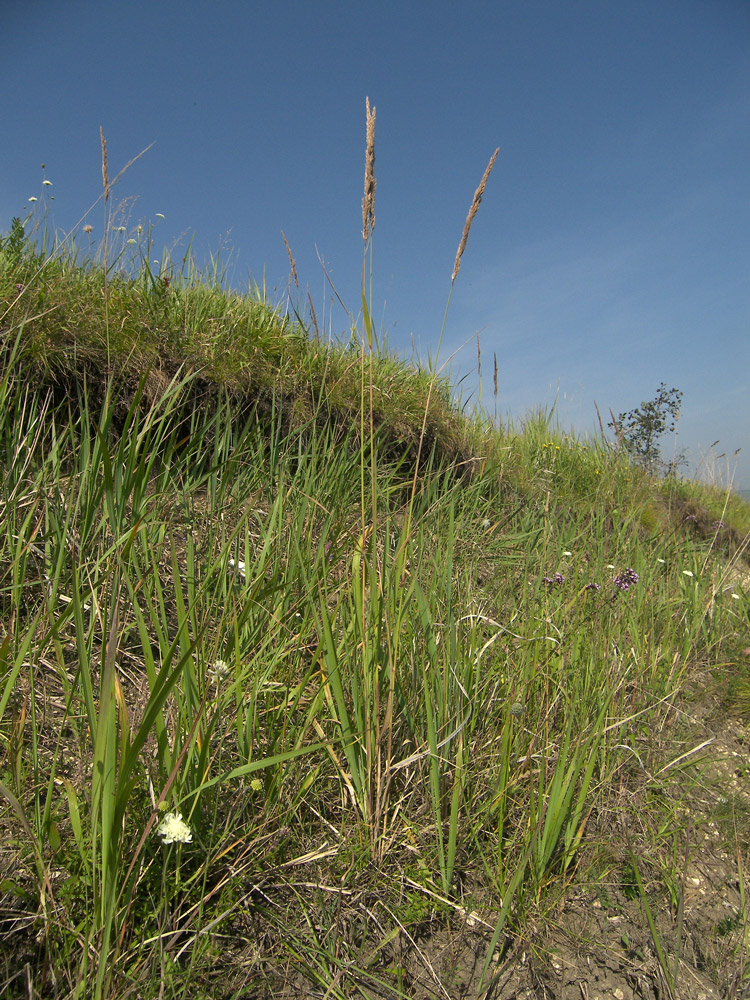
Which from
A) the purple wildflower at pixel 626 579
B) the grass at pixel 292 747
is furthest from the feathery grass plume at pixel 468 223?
the purple wildflower at pixel 626 579

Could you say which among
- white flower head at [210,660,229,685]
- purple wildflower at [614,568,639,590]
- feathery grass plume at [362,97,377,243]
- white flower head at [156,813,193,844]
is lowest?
white flower head at [156,813,193,844]

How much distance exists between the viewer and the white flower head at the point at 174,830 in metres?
0.93

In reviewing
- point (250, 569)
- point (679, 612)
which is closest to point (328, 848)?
point (250, 569)

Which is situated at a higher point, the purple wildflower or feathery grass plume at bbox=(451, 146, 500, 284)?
feathery grass plume at bbox=(451, 146, 500, 284)

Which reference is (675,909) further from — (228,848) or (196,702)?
(196,702)

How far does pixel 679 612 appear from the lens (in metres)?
2.60

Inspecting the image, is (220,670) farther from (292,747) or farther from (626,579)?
(626,579)

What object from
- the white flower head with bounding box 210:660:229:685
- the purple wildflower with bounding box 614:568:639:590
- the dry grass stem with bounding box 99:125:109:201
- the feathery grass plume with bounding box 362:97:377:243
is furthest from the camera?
the purple wildflower with bounding box 614:568:639:590

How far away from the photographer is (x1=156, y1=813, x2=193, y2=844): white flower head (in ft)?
3.05

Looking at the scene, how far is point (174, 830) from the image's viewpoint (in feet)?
3.08

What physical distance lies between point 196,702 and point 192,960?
417 millimetres

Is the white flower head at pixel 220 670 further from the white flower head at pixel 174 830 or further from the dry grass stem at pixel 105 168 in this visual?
the dry grass stem at pixel 105 168

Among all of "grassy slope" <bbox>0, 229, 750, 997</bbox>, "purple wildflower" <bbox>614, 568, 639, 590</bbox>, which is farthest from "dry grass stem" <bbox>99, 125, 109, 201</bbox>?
"purple wildflower" <bbox>614, 568, 639, 590</bbox>

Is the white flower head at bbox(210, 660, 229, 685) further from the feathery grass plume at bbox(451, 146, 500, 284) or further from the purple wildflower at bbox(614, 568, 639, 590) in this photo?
the purple wildflower at bbox(614, 568, 639, 590)
